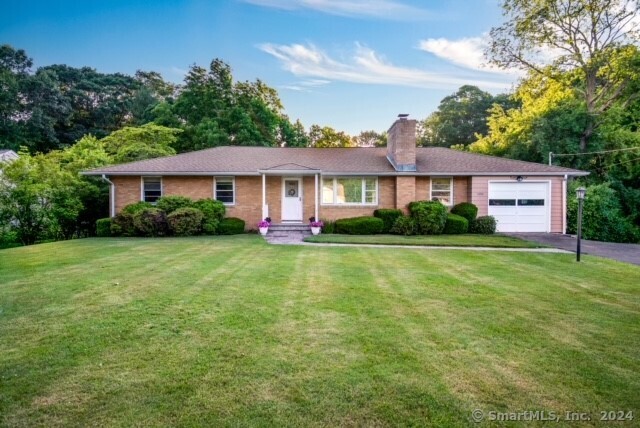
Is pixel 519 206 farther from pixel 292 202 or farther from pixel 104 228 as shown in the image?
Answer: pixel 104 228

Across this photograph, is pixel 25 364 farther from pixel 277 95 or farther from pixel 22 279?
pixel 277 95

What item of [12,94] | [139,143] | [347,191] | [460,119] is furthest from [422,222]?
[12,94]

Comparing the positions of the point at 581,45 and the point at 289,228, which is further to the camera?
the point at 581,45

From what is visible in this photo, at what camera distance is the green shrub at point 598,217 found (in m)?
17.1

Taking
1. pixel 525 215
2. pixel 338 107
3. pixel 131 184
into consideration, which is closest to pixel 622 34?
pixel 525 215

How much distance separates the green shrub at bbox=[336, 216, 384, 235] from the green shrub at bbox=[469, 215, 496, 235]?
13.5 ft

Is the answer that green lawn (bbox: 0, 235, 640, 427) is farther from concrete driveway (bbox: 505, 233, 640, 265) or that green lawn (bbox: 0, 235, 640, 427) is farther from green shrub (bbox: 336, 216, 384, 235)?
green shrub (bbox: 336, 216, 384, 235)

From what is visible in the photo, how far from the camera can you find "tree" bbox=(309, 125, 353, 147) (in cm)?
3434

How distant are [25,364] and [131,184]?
14435 millimetres

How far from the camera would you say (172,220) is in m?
14.1

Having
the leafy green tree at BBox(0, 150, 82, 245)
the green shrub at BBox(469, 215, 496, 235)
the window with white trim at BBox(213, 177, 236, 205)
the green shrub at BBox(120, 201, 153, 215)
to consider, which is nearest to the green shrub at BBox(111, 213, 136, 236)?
the green shrub at BBox(120, 201, 153, 215)

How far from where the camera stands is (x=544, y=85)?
84.8 feet

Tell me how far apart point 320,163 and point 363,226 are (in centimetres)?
426

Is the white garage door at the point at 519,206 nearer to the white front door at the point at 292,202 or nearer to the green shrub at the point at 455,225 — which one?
the green shrub at the point at 455,225
